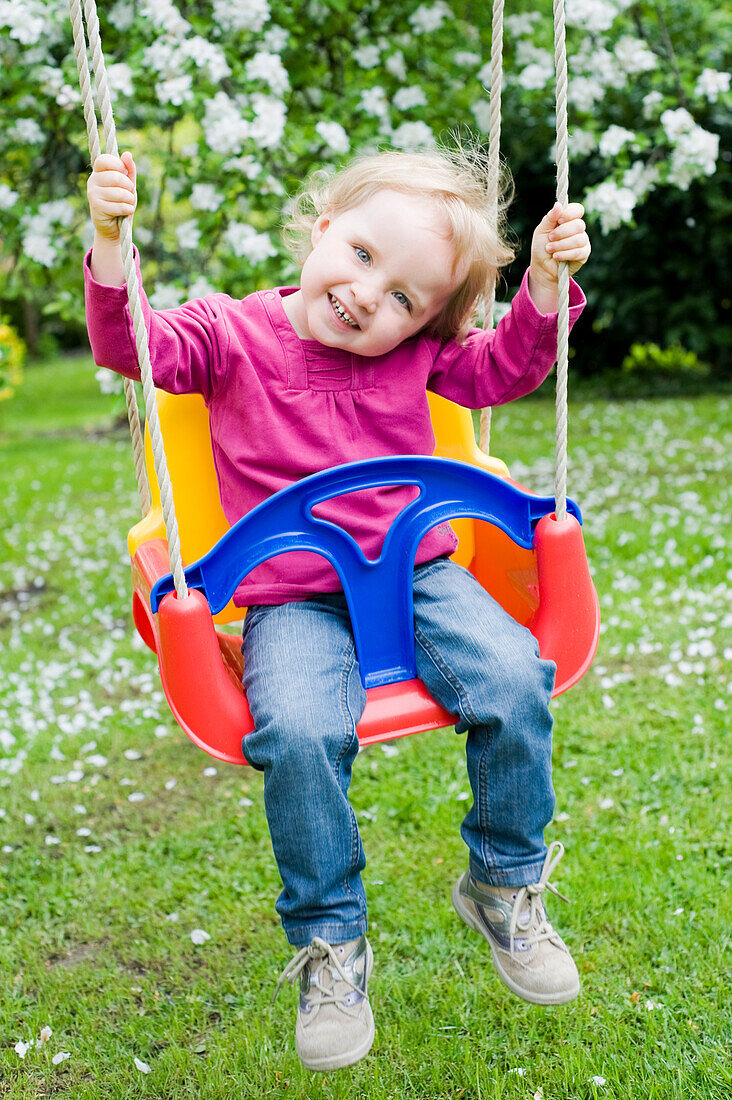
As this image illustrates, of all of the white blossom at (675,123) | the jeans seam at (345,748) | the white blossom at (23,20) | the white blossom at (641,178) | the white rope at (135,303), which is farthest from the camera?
the white blossom at (641,178)

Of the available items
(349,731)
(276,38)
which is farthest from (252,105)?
(349,731)

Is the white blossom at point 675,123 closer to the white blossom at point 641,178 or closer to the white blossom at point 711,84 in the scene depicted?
Result: the white blossom at point 641,178

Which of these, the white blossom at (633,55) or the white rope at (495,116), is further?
the white blossom at (633,55)

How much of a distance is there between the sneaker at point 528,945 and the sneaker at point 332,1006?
28 centimetres

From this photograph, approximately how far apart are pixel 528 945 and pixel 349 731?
0.52 meters

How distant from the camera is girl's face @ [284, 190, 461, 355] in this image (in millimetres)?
1984

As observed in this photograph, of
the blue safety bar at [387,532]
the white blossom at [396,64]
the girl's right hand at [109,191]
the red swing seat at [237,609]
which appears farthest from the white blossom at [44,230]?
the blue safety bar at [387,532]

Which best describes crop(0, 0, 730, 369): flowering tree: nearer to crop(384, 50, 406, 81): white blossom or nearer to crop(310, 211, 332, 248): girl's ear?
crop(384, 50, 406, 81): white blossom

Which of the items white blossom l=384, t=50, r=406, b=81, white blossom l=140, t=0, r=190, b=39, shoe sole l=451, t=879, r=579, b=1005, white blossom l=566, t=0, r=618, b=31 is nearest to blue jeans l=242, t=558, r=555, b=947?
shoe sole l=451, t=879, r=579, b=1005

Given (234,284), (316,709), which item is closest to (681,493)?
(234,284)

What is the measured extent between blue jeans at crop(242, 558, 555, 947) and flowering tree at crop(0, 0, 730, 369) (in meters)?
2.01

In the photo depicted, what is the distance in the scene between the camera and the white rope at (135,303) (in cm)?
166

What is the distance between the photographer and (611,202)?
427 centimetres

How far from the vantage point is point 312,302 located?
206cm
